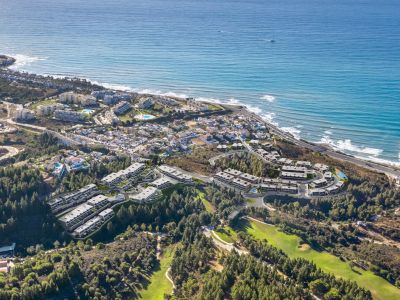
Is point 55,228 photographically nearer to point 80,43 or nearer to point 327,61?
point 327,61

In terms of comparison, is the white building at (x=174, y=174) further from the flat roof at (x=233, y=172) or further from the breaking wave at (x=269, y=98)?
the breaking wave at (x=269, y=98)

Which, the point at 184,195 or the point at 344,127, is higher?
the point at 344,127

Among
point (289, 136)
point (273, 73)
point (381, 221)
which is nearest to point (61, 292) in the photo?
point (381, 221)

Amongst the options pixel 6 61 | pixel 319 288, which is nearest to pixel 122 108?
pixel 6 61

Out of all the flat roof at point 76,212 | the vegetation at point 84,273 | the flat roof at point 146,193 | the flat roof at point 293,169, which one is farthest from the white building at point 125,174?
the flat roof at point 293,169

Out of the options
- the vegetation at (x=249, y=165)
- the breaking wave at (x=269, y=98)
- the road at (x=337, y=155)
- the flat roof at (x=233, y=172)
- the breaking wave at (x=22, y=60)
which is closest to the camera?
the flat roof at (x=233, y=172)

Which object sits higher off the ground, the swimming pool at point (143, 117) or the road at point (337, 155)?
the road at point (337, 155)

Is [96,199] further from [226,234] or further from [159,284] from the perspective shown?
[226,234]
